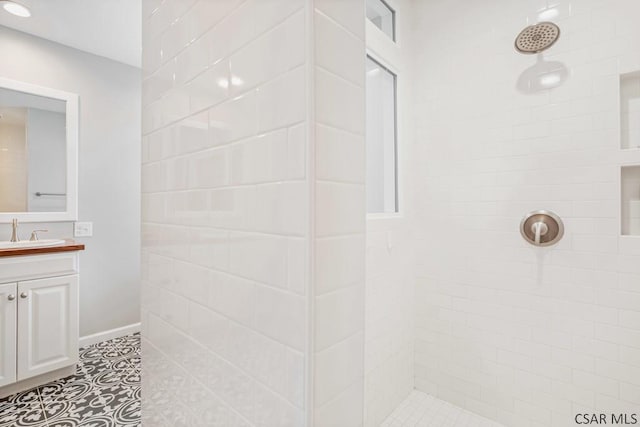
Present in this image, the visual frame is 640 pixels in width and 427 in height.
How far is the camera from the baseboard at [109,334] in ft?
8.81

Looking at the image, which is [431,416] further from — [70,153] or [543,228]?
[70,153]

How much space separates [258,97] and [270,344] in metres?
0.44

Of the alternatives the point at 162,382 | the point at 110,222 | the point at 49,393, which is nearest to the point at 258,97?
the point at 162,382

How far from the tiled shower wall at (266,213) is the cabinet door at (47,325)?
1.91 meters

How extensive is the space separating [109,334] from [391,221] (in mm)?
2767

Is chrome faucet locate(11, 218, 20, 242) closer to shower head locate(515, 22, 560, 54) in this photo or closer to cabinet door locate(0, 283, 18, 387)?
cabinet door locate(0, 283, 18, 387)

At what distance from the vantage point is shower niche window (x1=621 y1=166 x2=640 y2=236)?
4.82 ft

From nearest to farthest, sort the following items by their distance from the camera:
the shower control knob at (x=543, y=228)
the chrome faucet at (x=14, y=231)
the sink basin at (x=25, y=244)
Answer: the shower control knob at (x=543, y=228), the sink basin at (x=25, y=244), the chrome faucet at (x=14, y=231)

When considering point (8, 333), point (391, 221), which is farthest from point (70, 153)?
point (391, 221)

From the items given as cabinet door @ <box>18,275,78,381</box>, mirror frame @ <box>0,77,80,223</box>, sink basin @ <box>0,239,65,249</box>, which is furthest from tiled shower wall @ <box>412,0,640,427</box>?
mirror frame @ <box>0,77,80,223</box>

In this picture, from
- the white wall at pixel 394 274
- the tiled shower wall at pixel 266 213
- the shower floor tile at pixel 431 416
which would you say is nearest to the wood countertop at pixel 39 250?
the tiled shower wall at pixel 266 213

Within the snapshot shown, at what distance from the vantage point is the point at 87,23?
7.49 feet

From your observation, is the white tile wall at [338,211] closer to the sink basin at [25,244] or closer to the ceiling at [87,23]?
the ceiling at [87,23]

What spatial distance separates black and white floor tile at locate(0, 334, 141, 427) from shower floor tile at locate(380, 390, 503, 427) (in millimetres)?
1507
